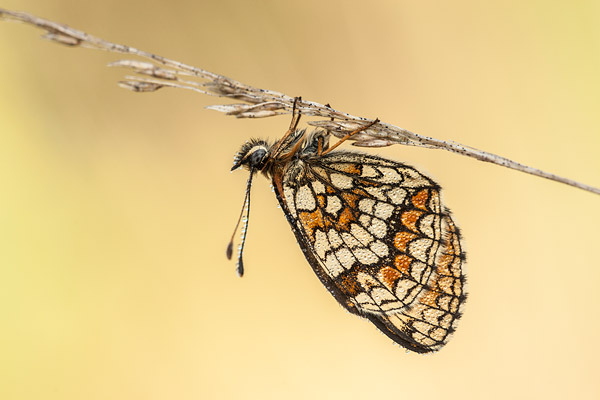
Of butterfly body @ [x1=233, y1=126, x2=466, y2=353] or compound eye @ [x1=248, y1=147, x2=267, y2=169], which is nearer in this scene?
butterfly body @ [x1=233, y1=126, x2=466, y2=353]

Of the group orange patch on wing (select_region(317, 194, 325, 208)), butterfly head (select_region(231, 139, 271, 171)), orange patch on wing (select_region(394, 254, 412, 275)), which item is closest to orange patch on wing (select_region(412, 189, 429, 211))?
orange patch on wing (select_region(394, 254, 412, 275))

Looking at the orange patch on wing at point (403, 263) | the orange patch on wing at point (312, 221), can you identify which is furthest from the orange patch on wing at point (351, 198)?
the orange patch on wing at point (403, 263)

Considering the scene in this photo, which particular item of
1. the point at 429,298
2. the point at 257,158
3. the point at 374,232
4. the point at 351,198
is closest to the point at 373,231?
the point at 374,232

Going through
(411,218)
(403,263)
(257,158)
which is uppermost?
(257,158)

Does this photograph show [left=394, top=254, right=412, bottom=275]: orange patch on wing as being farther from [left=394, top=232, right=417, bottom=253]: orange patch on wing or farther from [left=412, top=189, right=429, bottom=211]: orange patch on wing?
[left=412, top=189, right=429, bottom=211]: orange patch on wing

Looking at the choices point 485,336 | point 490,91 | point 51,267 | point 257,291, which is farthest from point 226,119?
point 485,336

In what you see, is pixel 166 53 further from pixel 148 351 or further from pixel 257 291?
pixel 148 351

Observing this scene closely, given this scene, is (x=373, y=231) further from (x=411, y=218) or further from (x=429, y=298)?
(x=429, y=298)
